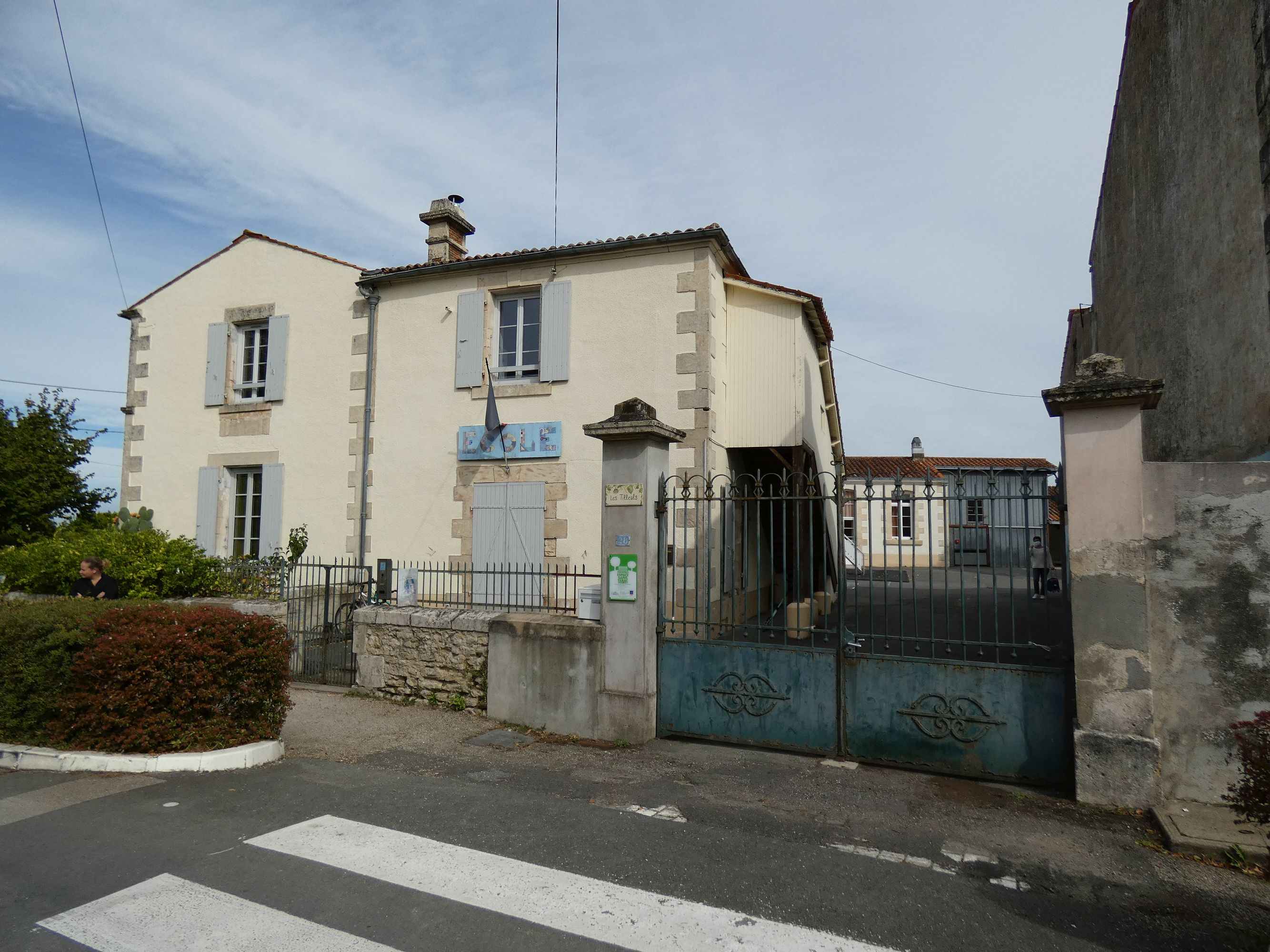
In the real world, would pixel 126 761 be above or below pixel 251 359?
below

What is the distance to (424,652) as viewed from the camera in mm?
7734

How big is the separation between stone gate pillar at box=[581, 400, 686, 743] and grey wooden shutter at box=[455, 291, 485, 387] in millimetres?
5203

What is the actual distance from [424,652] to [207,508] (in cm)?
724

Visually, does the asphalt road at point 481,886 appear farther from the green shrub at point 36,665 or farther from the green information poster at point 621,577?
the green information poster at point 621,577

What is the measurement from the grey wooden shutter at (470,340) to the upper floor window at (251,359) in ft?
12.9

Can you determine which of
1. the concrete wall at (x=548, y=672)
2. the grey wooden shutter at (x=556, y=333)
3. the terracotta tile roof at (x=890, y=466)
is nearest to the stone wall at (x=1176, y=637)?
the concrete wall at (x=548, y=672)

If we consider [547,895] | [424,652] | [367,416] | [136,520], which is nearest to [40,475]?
[136,520]

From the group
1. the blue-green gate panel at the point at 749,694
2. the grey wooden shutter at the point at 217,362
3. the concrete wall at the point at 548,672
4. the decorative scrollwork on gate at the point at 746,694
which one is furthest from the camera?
the grey wooden shutter at the point at 217,362

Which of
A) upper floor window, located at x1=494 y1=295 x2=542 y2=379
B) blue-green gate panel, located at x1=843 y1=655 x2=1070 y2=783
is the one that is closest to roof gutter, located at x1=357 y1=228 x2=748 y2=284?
upper floor window, located at x1=494 y1=295 x2=542 y2=379

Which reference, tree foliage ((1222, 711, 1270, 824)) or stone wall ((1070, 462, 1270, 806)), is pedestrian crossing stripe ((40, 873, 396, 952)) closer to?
tree foliage ((1222, 711, 1270, 824))

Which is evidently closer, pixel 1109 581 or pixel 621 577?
pixel 1109 581

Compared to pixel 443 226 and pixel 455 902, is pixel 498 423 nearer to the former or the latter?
pixel 443 226

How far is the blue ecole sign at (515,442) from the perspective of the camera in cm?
1085

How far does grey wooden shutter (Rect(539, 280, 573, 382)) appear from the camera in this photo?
1095 centimetres
